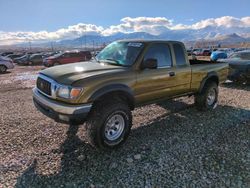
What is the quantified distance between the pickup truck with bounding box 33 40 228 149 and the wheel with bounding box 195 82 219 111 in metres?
0.77

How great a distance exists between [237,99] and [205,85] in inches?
92.9

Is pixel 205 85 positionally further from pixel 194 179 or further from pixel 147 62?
pixel 194 179

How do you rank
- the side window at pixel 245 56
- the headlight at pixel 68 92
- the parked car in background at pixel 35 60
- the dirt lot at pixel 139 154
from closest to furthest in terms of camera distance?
1. the dirt lot at pixel 139 154
2. the headlight at pixel 68 92
3. the side window at pixel 245 56
4. the parked car in background at pixel 35 60

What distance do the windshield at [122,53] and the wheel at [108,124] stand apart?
0.97 m

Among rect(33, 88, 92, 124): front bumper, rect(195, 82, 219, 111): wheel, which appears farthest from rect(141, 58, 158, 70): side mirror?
rect(195, 82, 219, 111): wheel

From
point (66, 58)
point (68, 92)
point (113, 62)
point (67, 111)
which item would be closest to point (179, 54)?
point (113, 62)

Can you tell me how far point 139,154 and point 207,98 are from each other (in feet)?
10.9

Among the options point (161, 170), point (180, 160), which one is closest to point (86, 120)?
point (161, 170)

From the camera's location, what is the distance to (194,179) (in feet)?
11.8

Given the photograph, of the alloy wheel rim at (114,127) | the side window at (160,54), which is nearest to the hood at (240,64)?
the side window at (160,54)

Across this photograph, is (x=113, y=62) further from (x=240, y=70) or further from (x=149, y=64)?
(x=240, y=70)

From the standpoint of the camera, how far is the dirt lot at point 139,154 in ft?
11.8

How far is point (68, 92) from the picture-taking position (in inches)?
155

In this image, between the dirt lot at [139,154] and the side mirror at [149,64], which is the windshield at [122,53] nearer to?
the side mirror at [149,64]
